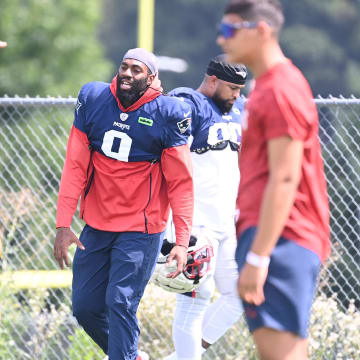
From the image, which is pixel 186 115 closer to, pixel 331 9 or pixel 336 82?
pixel 336 82

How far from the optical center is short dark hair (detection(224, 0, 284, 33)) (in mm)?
4008

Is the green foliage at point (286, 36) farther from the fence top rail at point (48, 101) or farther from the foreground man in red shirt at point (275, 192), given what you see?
the foreground man in red shirt at point (275, 192)

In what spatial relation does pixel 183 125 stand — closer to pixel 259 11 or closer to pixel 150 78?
pixel 150 78

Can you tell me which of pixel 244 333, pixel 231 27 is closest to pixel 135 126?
pixel 231 27

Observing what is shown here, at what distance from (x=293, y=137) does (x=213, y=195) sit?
2.27 metres

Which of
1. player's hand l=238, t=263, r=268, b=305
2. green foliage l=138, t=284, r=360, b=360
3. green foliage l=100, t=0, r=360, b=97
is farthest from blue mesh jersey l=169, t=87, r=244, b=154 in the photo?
green foliage l=100, t=0, r=360, b=97

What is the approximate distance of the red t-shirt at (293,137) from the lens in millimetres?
3852

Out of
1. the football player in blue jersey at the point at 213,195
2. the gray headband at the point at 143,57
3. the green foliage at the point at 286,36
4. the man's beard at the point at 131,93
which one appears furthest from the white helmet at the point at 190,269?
the green foliage at the point at 286,36

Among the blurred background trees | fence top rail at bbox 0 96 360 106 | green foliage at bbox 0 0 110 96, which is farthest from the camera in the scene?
the blurred background trees

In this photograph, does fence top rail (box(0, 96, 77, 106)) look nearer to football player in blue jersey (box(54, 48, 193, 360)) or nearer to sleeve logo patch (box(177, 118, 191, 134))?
football player in blue jersey (box(54, 48, 193, 360))

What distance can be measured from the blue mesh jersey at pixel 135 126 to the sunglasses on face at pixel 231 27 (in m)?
1.42

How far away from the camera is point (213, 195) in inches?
239

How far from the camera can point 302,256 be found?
3979 millimetres

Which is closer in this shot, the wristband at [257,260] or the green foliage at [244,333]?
the wristband at [257,260]
